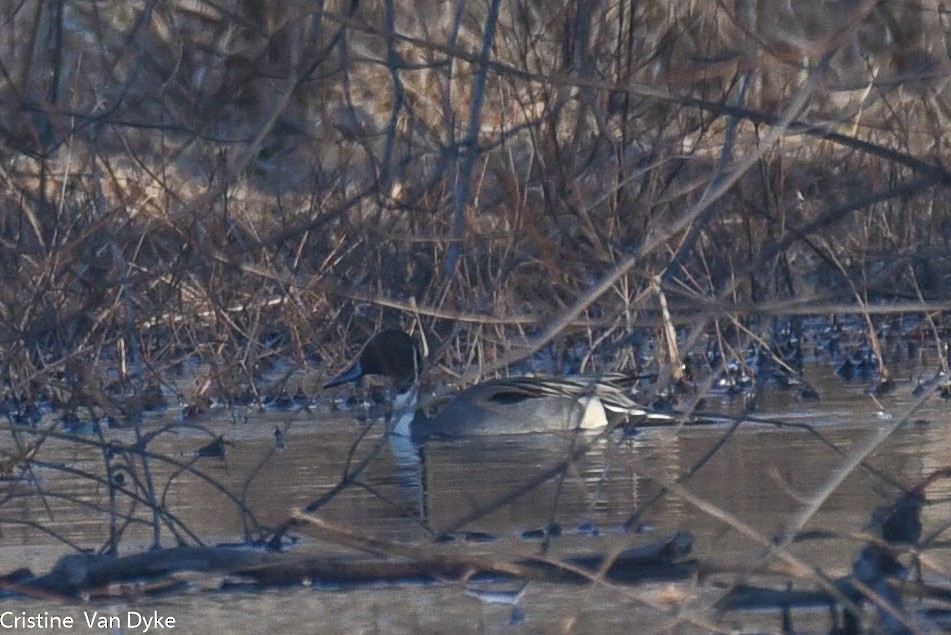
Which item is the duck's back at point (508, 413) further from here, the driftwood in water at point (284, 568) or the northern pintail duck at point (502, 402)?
the driftwood in water at point (284, 568)

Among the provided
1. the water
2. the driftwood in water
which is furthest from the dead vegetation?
the driftwood in water

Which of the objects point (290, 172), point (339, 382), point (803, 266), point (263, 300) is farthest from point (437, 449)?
point (290, 172)

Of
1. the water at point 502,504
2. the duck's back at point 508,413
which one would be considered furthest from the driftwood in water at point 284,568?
the duck's back at point 508,413

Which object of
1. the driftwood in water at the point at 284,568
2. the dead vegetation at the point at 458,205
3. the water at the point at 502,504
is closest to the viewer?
the water at the point at 502,504

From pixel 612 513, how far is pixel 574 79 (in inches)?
92.9

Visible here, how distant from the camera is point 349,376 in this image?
29.8ft

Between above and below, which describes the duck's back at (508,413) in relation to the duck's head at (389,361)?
below

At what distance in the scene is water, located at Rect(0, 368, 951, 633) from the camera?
4.16 metres

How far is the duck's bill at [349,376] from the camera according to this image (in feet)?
29.8

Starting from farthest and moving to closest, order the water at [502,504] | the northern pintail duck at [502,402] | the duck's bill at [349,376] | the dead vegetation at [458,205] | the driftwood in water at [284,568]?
A: 1. the duck's bill at [349,376]
2. the northern pintail duck at [502,402]
3. the dead vegetation at [458,205]
4. the driftwood in water at [284,568]
5. the water at [502,504]

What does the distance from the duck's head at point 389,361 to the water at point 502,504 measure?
42cm

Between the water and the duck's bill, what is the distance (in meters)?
0.32

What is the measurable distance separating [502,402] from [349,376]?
715 mm

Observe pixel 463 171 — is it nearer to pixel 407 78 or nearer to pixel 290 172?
pixel 407 78
